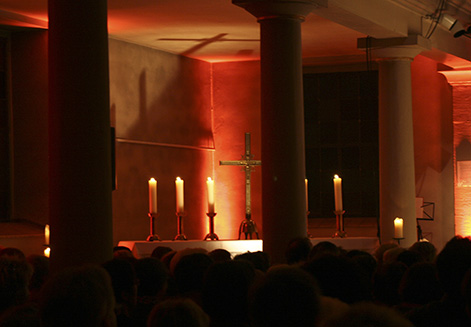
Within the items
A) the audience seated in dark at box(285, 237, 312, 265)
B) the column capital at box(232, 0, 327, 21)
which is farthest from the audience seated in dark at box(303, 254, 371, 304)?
the column capital at box(232, 0, 327, 21)

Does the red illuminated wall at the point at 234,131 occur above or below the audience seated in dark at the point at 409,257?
above

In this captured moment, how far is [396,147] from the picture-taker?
11703mm

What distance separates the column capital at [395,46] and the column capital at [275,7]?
3.45 meters

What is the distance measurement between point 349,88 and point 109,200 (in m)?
9.76

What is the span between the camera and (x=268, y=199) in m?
8.04

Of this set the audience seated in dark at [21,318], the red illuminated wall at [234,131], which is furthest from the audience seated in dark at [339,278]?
the red illuminated wall at [234,131]

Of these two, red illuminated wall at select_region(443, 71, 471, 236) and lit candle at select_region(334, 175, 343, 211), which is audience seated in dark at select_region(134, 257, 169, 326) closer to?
lit candle at select_region(334, 175, 343, 211)

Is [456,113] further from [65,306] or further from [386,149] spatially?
[65,306]

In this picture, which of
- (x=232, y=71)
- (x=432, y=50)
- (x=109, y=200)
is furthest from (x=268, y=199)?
(x=232, y=71)

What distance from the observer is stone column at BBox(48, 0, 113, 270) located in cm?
505

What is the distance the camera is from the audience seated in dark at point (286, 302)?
2410 mm

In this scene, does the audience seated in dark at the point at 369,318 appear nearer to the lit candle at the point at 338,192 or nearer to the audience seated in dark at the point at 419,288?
the audience seated in dark at the point at 419,288

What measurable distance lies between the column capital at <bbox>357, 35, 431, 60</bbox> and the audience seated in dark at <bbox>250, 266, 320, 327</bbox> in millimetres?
9054

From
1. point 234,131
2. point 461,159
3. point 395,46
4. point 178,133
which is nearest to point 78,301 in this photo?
point 395,46
